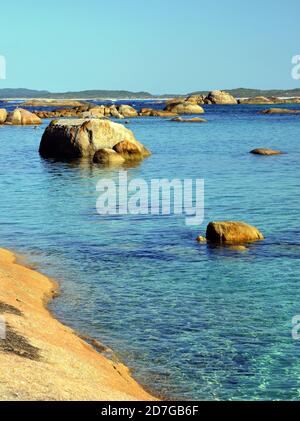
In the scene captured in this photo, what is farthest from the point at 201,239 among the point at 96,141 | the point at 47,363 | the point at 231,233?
the point at 96,141

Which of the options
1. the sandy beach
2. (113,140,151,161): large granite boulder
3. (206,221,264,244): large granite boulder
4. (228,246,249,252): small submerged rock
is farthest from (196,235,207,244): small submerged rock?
(113,140,151,161): large granite boulder

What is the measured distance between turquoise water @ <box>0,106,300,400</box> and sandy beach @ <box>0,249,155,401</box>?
2.21 feet

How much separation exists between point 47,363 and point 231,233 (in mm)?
11629

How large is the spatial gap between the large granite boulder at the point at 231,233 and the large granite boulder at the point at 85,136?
87.7 feet

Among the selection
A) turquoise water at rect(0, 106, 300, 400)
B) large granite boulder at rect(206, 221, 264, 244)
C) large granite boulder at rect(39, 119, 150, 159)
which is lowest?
turquoise water at rect(0, 106, 300, 400)

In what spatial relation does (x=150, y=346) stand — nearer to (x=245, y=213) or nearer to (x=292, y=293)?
(x=292, y=293)

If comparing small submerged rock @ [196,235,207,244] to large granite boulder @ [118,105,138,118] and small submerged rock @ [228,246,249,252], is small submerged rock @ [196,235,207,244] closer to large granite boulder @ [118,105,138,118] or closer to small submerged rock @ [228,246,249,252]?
small submerged rock @ [228,246,249,252]

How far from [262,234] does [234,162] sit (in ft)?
84.7

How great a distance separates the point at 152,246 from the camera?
71.5 ft

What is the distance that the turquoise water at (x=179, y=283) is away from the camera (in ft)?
40.7

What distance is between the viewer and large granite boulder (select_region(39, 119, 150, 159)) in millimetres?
47906

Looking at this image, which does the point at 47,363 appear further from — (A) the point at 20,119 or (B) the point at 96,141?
(A) the point at 20,119

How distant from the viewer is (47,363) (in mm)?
11102
